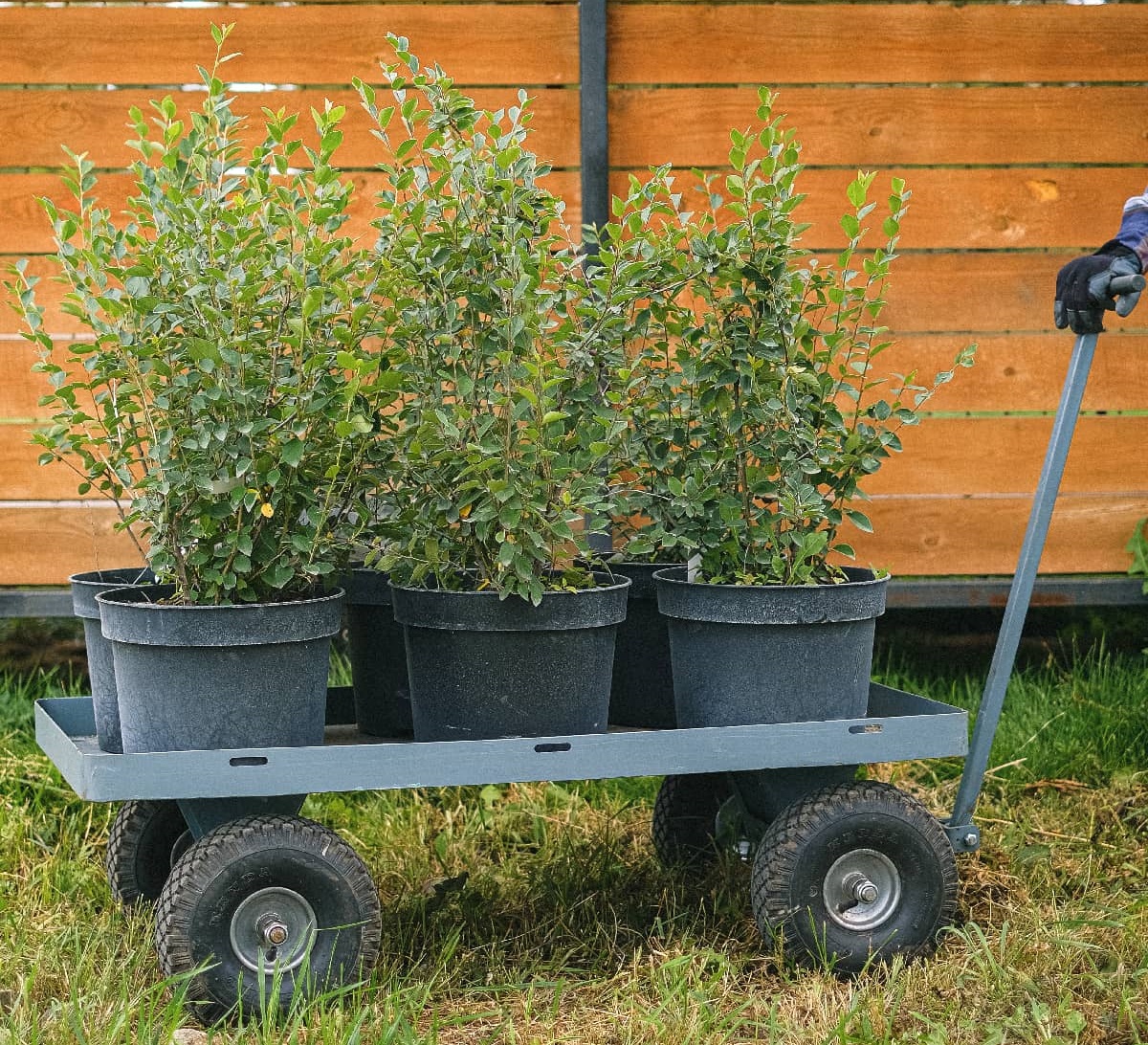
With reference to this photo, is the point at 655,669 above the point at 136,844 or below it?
above

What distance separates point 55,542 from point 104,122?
1.01 metres

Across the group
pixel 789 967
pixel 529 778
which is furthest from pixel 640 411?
pixel 789 967

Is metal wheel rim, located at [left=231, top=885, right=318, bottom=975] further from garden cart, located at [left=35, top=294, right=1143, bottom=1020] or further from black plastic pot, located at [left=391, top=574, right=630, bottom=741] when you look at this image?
black plastic pot, located at [left=391, top=574, right=630, bottom=741]

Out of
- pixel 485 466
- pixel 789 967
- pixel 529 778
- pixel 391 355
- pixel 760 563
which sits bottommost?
pixel 789 967

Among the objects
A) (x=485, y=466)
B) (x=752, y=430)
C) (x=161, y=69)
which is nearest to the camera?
(x=485, y=466)

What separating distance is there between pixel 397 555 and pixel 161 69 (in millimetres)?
1805

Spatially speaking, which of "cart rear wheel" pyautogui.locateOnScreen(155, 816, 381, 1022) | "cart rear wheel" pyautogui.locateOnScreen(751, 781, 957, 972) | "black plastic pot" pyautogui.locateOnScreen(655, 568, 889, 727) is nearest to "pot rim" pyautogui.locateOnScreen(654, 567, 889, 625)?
"black plastic pot" pyautogui.locateOnScreen(655, 568, 889, 727)

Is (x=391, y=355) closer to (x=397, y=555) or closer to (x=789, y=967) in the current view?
(x=397, y=555)

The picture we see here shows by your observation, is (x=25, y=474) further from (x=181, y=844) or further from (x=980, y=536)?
(x=980, y=536)

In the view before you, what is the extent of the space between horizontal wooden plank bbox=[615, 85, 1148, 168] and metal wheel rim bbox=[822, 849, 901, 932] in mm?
1826

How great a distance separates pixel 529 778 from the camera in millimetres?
1987

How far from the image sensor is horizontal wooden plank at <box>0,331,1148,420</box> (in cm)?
335

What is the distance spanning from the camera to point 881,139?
10.9ft

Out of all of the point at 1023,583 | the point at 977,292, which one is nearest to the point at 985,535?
the point at 977,292
